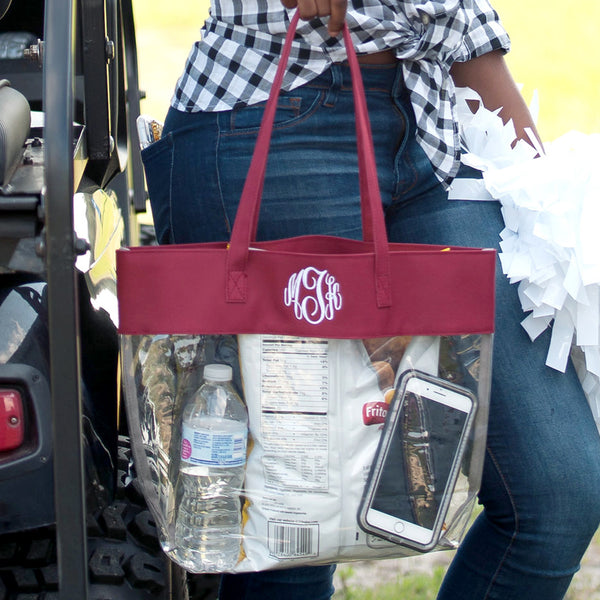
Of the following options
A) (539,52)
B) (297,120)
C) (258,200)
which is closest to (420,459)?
(258,200)

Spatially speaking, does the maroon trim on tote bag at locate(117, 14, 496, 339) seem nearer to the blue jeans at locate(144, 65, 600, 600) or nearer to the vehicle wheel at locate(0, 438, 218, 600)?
the blue jeans at locate(144, 65, 600, 600)

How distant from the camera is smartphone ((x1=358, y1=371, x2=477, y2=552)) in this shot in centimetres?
127

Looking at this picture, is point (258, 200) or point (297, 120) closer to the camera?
point (258, 200)

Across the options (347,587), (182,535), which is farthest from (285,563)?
(347,587)

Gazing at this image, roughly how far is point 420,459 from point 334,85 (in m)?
0.56

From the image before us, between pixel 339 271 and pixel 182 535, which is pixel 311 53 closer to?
pixel 339 271

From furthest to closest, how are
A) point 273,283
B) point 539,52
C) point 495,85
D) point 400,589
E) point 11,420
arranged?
point 539,52
point 400,589
point 495,85
point 273,283
point 11,420

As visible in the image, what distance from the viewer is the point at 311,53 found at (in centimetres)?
137

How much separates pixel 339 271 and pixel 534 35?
9812 mm

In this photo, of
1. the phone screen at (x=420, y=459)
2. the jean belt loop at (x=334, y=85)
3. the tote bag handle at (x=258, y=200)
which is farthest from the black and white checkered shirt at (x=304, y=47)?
the phone screen at (x=420, y=459)

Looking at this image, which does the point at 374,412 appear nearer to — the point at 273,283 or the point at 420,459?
the point at 420,459

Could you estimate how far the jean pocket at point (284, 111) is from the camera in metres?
1.37

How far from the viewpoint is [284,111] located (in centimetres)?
138

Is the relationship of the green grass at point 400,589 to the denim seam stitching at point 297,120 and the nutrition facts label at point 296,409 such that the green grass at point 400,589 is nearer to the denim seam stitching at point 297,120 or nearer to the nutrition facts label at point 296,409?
the nutrition facts label at point 296,409
